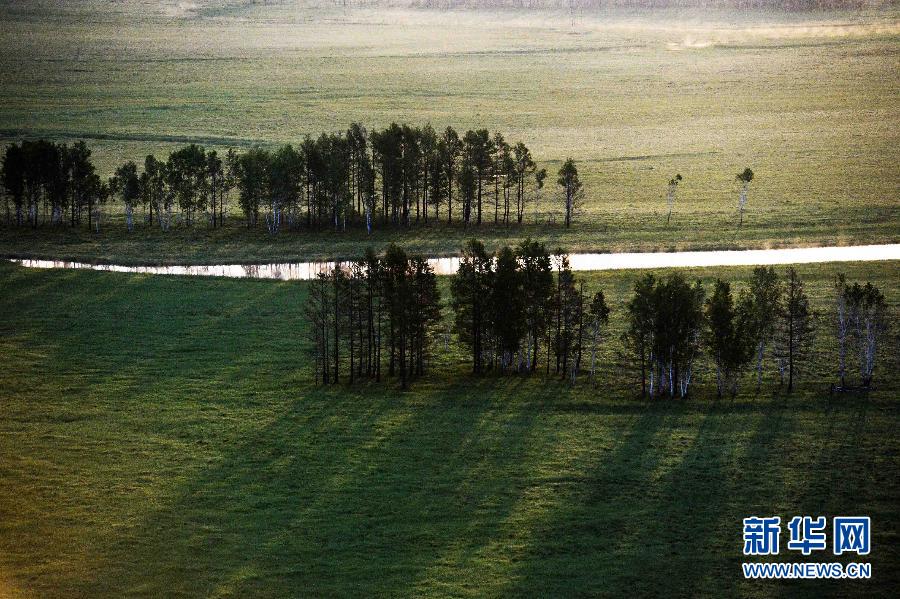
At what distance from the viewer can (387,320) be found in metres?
61.3

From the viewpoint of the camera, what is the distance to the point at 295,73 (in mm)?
187875

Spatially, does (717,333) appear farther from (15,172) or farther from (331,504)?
(15,172)

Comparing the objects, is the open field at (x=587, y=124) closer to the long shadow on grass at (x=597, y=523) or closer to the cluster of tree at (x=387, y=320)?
the cluster of tree at (x=387, y=320)

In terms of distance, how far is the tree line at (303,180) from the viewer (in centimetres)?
9256

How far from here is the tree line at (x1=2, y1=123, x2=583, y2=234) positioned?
9256 centimetres

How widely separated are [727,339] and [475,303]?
1305 cm

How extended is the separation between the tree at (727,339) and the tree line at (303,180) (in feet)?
121

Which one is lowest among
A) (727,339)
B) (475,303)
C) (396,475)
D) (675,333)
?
(396,475)

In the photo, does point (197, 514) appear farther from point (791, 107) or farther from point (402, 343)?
point (791, 107)

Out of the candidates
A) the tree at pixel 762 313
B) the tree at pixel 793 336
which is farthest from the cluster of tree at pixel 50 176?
the tree at pixel 793 336

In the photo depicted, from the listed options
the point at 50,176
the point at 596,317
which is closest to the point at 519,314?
the point at 596,317

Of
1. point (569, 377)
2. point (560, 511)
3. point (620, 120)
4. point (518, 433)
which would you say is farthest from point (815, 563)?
point (620, 120)

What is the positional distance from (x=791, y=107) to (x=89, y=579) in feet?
434

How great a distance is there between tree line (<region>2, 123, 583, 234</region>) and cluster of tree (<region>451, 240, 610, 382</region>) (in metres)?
32.3
